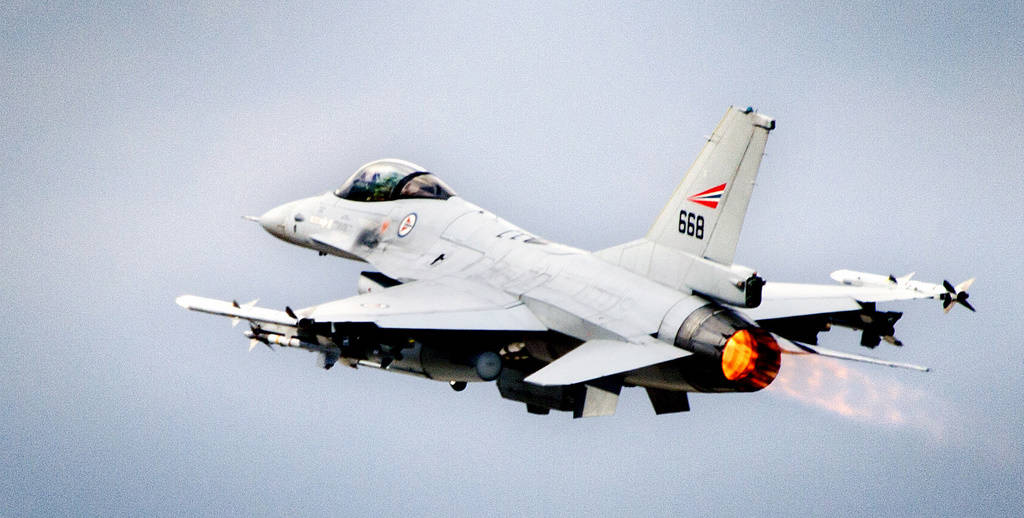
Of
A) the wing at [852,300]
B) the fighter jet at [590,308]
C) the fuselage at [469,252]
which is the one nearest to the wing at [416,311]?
the fighter jet at [590,308]

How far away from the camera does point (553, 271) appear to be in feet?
68.3

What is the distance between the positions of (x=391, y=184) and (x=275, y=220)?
2087 millimetres

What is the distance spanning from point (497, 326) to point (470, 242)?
96.2 inches

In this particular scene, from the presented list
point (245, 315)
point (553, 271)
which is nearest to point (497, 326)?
point (553, 271)

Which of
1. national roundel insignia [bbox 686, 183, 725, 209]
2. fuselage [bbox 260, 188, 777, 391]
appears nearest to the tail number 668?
national roundel insignia [bbox 686, 183, 725, 209]

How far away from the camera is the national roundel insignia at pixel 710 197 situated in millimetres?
19562

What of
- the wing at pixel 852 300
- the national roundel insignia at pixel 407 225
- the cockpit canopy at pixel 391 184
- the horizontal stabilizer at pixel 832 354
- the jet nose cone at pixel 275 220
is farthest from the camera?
the jet nose cone at pixel 275 220

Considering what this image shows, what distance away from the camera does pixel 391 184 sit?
2417 centimetres

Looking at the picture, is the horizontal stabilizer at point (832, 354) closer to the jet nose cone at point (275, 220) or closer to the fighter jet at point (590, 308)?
the fighter jet at point (590, 308)

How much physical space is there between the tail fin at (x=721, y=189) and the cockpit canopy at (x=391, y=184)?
4.79m

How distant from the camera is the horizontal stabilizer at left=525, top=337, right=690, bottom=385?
1827 cm

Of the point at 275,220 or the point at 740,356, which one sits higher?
the point at 275,220

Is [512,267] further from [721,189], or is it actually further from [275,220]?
[275,220]

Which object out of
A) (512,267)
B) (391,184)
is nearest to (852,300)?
(512,267)
